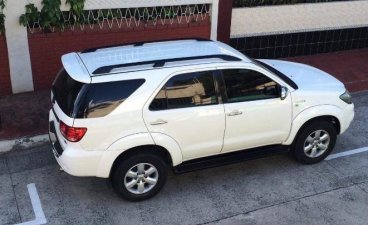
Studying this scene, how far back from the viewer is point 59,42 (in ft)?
28.6

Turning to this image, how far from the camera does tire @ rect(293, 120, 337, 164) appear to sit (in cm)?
636

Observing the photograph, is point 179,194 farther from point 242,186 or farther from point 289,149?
point 289,149

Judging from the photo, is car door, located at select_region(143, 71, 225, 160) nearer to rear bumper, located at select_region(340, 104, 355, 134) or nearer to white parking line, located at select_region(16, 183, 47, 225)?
white parking line, located at select_region(16, 183, 47, 225)

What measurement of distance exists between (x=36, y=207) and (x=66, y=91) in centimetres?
147

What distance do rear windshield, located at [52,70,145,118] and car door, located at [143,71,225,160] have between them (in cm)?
32

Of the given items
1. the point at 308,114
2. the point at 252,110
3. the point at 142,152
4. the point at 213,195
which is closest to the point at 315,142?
the point at 308,114

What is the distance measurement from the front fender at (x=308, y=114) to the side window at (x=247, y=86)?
0.48m

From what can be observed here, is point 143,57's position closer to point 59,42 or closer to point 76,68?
point 76,68

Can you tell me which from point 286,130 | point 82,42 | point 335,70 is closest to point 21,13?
point 82,42

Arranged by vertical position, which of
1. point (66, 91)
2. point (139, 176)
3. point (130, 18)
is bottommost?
point (139, 176)

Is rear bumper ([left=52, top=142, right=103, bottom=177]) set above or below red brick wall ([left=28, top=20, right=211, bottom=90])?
below

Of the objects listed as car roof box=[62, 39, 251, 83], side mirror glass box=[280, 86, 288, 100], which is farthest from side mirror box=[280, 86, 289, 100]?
car roof box=[62, 39, 251, 83]

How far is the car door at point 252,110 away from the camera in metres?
5.80

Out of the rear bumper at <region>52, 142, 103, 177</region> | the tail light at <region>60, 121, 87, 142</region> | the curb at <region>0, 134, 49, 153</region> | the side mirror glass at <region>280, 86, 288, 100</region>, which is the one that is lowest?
the curb at <region>0, 134, 49, 153</region>
